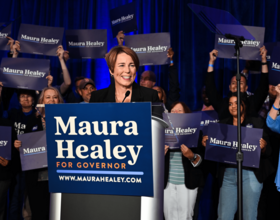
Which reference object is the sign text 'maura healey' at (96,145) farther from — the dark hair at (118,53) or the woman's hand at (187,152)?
the woman's hand at (187,152)

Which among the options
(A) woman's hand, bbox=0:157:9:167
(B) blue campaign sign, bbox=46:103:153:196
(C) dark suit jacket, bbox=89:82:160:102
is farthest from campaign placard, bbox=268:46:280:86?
(A) woman's hand, bbox=0:157:9:167

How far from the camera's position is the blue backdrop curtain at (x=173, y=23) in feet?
13.5

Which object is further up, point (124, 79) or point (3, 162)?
point (124, 79)

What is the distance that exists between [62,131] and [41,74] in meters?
2.51

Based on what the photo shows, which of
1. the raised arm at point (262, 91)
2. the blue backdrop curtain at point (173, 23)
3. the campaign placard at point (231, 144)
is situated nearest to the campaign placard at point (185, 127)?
the campaign placard at point (231, 144)

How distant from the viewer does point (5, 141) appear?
2736mm

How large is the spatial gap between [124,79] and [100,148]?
57 centimetres

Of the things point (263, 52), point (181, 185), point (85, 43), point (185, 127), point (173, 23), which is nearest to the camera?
point (185, 127)

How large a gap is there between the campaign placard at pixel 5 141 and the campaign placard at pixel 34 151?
0.62 feet

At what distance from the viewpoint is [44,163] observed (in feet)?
8.60

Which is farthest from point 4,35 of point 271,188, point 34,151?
point 271,188

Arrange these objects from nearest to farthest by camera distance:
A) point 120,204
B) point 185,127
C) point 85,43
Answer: point 120,204
point 185,127
point 85,43

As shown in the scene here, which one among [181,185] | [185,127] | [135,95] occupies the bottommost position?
[181,185]

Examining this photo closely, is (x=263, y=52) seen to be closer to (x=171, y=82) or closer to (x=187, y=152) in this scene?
(x=171, y=82)
